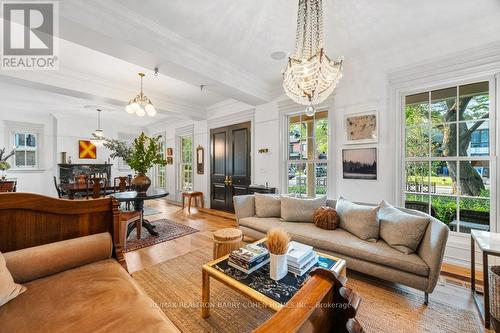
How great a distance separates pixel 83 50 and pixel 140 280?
10.4ft

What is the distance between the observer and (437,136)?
2.81 metres

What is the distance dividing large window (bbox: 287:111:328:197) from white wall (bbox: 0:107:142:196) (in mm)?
6843

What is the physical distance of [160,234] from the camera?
3672 millimetres

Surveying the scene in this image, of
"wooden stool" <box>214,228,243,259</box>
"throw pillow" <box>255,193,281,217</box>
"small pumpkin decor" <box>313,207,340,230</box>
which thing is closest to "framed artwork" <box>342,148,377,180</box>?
"small pumpkin decor" <box>313,207,340,230</box>

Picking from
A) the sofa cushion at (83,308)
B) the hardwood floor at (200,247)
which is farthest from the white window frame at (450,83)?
the sofa cushion at (83,308)

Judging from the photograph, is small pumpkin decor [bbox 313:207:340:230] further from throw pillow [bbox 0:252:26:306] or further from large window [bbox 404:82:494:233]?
throw pillow [bbox 0:252:26:306]

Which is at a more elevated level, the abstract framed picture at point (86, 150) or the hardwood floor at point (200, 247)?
the abstract framed picture at point (86, 150)

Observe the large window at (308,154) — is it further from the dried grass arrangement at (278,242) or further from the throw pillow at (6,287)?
the throw pillow at (6,287)

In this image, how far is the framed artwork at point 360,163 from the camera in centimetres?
313

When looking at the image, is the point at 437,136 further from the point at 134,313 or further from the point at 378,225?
the point at 134,313

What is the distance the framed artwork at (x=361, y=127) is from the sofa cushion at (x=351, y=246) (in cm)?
150

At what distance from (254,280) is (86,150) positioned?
7807 millimetres

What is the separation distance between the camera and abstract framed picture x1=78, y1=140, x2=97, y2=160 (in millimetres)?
6742

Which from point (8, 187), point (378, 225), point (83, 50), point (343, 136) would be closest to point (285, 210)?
point (378, 225)
